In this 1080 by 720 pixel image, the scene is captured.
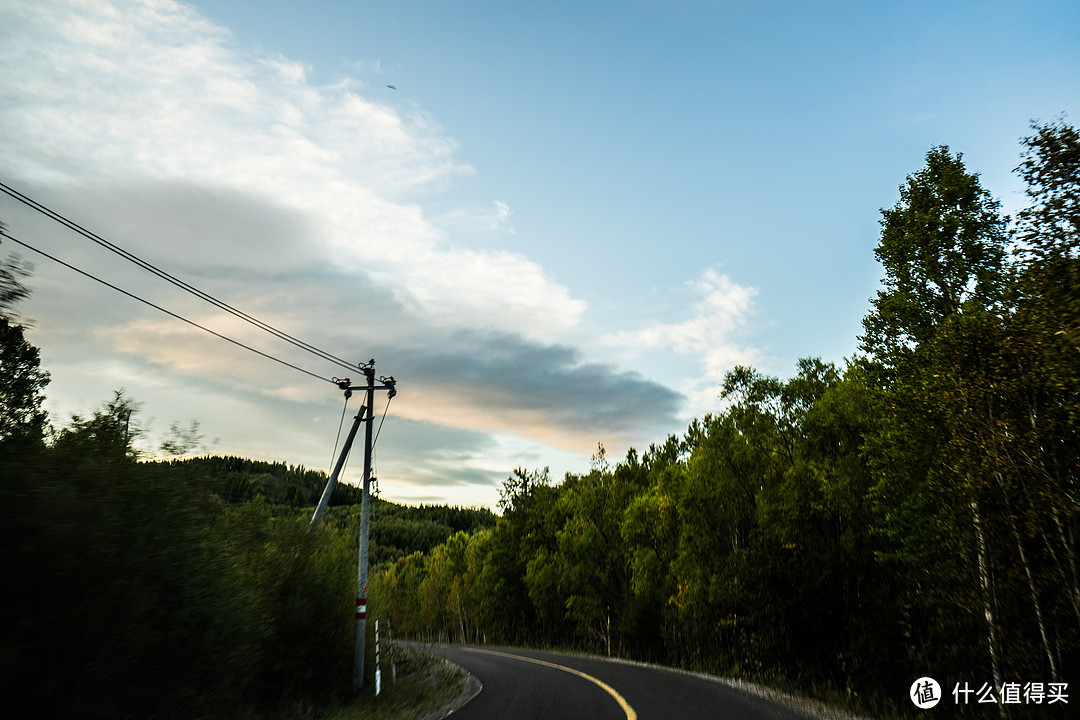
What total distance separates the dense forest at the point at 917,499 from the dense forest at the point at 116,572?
12806 mm

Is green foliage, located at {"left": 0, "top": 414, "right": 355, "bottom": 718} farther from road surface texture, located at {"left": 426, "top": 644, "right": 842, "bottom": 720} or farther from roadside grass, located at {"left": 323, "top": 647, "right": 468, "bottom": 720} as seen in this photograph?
road surface texture, located at {"left": 426, "top": 644, "right": 842, "bottom": 720}

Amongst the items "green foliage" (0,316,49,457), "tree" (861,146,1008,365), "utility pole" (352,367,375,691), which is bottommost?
"utility pole" (352,367,375,691)

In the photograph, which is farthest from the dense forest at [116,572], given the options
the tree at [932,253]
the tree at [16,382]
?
the tree at [932,253]

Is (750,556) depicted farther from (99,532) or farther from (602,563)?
(602,563)

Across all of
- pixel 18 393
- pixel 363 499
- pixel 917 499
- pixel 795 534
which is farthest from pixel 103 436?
pixel 795 534

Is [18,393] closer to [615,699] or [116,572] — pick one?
[116,572]

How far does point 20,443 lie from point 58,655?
2417 mm

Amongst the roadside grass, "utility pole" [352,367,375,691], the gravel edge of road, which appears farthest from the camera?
"utility pole" [352,367,375,691]

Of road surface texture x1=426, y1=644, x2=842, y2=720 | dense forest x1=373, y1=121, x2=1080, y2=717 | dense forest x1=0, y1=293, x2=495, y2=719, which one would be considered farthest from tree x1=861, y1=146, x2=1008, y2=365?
dense forest x1=0, y1=293, x2=495, y2=719

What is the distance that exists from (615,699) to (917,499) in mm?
10526

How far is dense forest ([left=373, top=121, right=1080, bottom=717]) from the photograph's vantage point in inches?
436

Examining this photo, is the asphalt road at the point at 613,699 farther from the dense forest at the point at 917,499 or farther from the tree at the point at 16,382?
the tree at the point at 16,382

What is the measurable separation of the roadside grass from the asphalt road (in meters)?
0.85

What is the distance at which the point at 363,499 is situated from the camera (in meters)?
16.2
